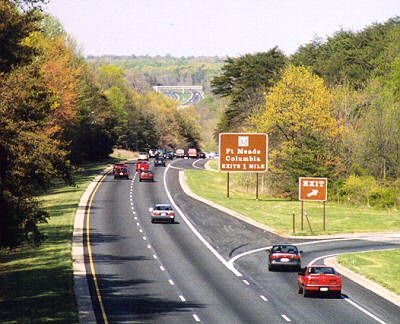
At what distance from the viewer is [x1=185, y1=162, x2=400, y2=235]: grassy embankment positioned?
6194 centimetres

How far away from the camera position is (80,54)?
134875 millimetres

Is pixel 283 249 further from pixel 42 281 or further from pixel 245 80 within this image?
pixel 245 80

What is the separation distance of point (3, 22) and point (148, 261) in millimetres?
17246

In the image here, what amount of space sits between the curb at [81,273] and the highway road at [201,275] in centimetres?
46

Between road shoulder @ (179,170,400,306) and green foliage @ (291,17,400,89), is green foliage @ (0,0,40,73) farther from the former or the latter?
green foliage @ (291,17,400,89)

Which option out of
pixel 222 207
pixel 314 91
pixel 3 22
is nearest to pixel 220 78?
pixel 314 91

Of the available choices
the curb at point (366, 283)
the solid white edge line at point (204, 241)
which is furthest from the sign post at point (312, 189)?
the curb at point (366, 283)

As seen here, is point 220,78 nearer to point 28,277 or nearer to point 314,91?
point 314,91

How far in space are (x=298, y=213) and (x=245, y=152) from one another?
8.59 m

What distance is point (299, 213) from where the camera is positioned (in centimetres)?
7069

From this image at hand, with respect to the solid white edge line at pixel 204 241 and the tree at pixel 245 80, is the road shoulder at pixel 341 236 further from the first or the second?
the tree at pixel 245 80

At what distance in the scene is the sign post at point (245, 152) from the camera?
7481 cm

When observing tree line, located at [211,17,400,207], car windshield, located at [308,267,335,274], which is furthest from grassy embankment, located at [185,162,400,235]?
car windshield, located at [308,267,335,274]

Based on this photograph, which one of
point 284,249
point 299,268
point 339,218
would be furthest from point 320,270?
point 339,218
